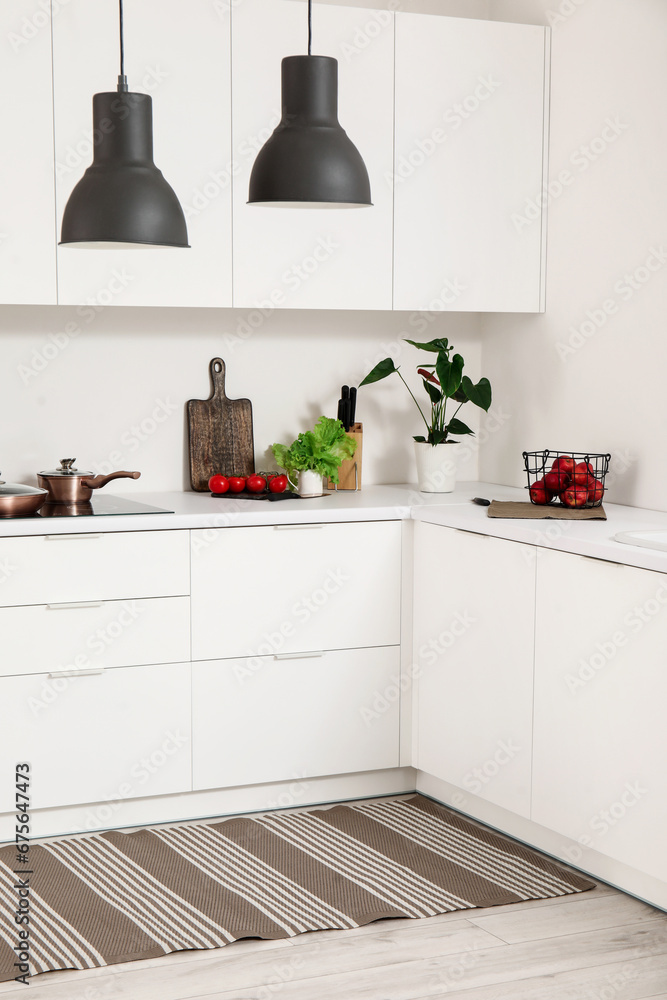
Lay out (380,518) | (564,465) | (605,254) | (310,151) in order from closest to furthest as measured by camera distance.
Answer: (310,151) → (564,465) → (380,518) → (605,254)

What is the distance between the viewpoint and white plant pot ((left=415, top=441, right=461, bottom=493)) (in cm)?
376

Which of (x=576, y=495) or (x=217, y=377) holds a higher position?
(x=217, y=377)

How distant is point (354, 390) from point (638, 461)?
99 cm

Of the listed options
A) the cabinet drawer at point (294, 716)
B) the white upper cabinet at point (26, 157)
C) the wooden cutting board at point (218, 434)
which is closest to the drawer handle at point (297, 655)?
the cabinet drawer at point (294, 716)

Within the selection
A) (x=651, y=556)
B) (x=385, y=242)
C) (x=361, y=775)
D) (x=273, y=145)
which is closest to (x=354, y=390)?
(x=385, y=242)

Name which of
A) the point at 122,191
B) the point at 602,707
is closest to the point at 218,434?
the point at 602,707

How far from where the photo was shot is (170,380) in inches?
150

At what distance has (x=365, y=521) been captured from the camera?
→ 11.1 ft

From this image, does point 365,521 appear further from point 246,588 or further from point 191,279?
point 191,279

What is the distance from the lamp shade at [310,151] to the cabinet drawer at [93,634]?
4.84ft

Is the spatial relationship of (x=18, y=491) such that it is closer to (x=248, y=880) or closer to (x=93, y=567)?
(x=93, y=567)

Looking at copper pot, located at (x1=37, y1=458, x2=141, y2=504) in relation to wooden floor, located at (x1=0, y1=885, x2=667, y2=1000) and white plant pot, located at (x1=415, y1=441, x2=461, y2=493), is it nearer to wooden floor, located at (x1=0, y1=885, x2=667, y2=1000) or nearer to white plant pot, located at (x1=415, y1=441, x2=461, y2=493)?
white plant pot, located at (x1=415, y1=441, x2=461, y2=493)

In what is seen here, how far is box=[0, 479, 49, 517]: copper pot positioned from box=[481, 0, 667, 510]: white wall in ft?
5.57

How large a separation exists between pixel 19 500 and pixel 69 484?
0.65 ft
